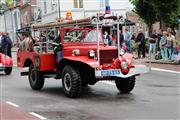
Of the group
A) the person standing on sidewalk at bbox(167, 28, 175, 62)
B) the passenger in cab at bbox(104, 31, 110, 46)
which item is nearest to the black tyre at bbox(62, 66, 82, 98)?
the passenger in cab at bbox(104, 31, 110, 46)

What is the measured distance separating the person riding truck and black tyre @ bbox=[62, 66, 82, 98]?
65 centimetres

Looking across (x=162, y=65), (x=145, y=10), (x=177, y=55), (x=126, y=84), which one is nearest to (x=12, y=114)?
(x=126, y=84)

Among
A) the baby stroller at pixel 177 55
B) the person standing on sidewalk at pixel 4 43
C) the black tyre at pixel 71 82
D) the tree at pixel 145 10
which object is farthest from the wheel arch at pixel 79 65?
the tree at pixel 145 10

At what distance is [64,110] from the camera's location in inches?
413

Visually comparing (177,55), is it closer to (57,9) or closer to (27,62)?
(27,62)

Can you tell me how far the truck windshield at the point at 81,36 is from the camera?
525 inches

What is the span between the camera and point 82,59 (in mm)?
12242

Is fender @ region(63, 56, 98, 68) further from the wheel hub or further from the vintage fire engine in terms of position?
the wheel hub

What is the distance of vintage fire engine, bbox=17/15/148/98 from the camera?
39.9 ft

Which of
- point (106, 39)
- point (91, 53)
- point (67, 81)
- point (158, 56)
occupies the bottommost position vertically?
point (158, 56)

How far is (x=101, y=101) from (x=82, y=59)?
119 cm

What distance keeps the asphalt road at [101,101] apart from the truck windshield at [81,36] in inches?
55.5

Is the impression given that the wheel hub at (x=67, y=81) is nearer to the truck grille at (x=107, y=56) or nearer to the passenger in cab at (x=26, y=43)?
the truck grille at (x=107, y=56)

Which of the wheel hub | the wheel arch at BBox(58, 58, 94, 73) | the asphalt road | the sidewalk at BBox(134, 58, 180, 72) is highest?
the wheel arch at BBox(58, 58, 94, 73)
